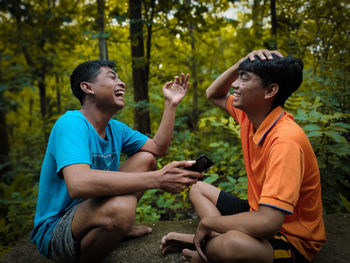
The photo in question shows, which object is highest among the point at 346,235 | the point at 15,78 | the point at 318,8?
the point at 318,8

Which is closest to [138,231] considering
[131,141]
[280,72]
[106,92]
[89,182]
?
[131,141]

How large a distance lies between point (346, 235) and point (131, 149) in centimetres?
231

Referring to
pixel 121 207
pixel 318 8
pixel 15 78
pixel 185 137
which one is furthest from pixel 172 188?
pixel 15 78

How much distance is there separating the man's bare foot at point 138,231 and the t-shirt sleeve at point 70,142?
1.03m

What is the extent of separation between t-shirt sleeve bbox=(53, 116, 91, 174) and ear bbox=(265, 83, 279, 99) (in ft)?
4.74

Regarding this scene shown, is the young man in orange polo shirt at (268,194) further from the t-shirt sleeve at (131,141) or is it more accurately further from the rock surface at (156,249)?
the t-shirt sleeve at (131,141)

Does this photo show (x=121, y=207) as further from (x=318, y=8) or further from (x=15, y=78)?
(x=15, y=78)

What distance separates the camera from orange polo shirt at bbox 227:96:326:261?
57.2 inches

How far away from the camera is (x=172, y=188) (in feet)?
5.96

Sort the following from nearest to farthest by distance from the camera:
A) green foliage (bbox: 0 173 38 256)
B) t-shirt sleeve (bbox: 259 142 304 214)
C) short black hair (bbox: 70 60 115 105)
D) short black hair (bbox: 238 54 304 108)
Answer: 1. t-shirt sleeve (bbox: 259 142 304 214)
2. short black hair (bbox: 238 54 304 108)
3. short black hair (bbox: 70 60 115 105)
4. green foliage (bbox: 0 173 38 256)

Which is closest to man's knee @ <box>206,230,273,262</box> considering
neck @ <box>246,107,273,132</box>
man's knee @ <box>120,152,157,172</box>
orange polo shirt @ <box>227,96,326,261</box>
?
orange polo shirt @ <box>227,96,326,261</box>

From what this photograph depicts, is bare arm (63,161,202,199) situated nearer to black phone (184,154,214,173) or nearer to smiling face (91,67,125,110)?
black phone (184,154,214,173)

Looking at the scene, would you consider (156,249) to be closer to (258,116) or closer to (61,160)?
(61,160)

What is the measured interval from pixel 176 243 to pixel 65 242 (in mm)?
918
